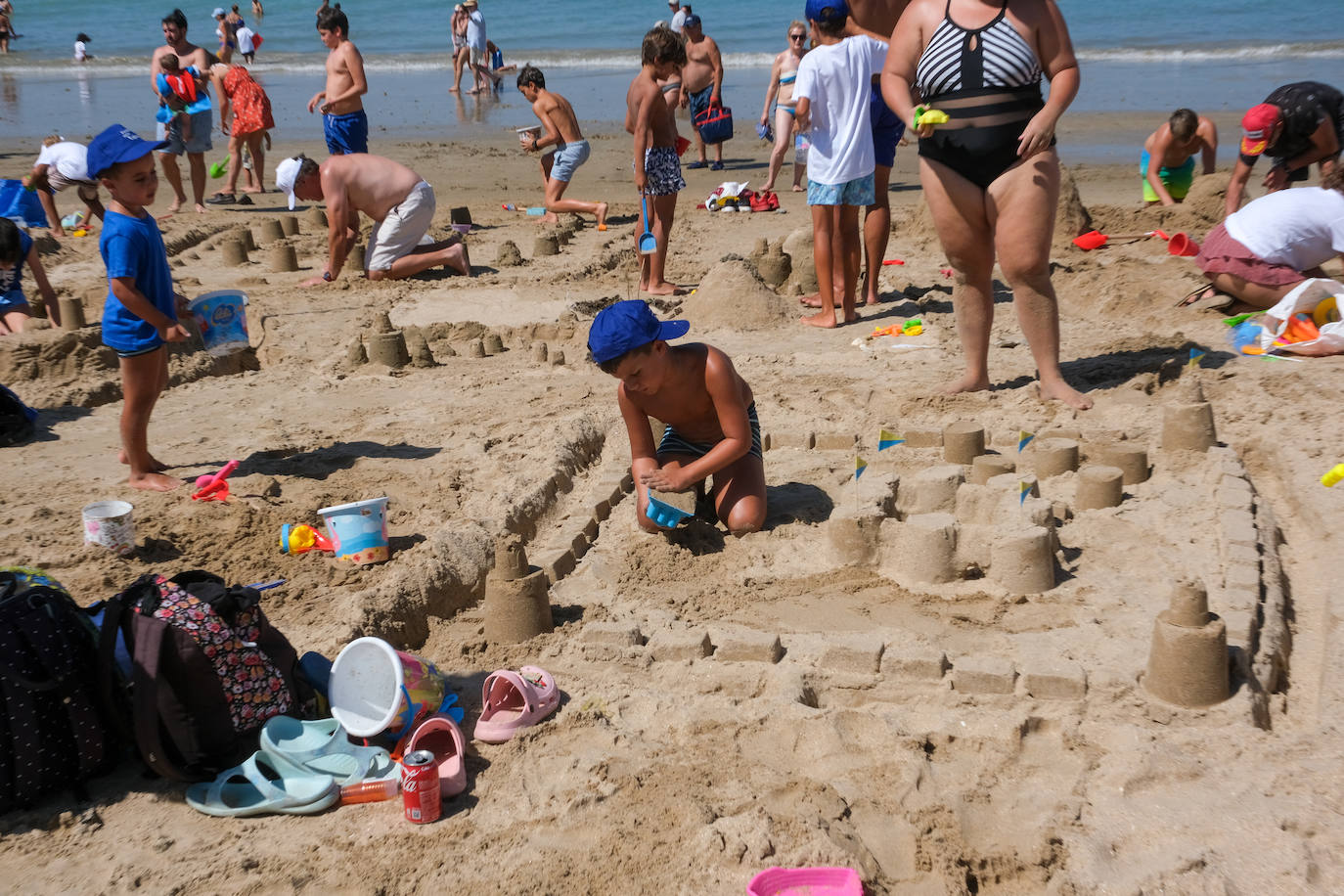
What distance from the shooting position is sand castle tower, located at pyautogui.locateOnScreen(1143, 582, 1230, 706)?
3.07 metres

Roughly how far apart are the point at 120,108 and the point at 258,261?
13449 mm

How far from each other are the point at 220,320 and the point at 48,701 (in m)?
2.59

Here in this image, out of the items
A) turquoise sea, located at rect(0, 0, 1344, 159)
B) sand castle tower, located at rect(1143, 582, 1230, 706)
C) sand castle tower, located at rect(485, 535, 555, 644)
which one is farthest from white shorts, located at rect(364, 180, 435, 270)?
turquoise sea, located at rect(0, 0, 1344, 159)

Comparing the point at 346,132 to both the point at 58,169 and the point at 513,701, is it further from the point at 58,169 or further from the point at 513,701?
the point at 513,701

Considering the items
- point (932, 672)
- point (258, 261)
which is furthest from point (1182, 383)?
point (258, 261)

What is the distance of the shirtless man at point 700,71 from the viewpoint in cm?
1329

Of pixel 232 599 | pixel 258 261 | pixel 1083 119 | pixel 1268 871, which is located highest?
pixel 1083 119

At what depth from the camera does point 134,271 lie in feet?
15.9

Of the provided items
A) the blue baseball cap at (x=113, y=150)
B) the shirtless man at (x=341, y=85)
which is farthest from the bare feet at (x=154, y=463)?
the shirtless man at (x=341, y=85)

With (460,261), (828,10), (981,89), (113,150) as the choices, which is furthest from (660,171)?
(113,150)

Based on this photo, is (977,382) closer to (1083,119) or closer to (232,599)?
(232,599)

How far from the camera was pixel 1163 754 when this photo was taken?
2945mm

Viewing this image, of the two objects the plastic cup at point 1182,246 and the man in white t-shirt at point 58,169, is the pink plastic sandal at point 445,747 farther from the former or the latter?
the man in white t-shirt at point 58,169

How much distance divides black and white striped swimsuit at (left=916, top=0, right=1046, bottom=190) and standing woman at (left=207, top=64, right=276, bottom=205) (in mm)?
8644
